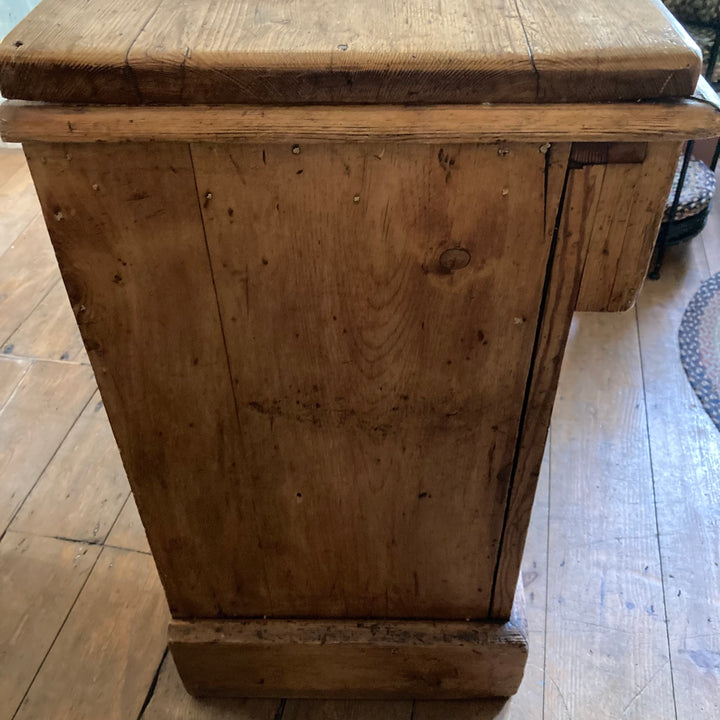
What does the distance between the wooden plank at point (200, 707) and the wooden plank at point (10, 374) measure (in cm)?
77

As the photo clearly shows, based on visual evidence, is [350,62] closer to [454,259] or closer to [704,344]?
[454,259]

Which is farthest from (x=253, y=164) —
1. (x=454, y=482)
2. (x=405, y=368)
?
(x=454, y=482)

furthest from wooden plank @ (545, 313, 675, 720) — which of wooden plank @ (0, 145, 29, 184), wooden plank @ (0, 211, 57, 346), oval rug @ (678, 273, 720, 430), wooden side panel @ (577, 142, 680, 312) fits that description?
wooden plank @ (0, 145, 29, 184)

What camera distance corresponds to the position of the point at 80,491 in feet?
4.58

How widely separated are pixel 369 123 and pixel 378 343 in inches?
8.8

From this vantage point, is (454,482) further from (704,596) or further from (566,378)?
(566,378)

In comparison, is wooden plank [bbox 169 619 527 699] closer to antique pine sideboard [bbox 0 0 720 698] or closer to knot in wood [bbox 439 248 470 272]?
antique pine sideboard [bbox 0 0 720 698]

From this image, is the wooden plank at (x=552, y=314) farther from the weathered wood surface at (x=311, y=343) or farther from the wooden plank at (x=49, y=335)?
the wooden plank at (x=49, y=335)

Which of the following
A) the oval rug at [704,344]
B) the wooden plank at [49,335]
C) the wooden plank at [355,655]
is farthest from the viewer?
the wooden plank at [49,335]

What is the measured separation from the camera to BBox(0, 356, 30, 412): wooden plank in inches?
62.9

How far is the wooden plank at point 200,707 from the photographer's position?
1083 millimetres

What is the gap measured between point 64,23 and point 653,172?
1.54ft

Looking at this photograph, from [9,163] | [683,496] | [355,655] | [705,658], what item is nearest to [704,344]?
[683,496]

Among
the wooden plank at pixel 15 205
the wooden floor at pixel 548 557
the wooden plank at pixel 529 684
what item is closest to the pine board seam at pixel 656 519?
the wooden floor at pixel 548 557
